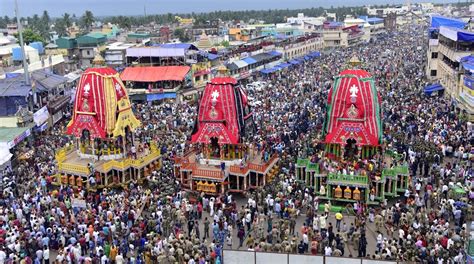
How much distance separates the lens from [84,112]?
87.0 ft

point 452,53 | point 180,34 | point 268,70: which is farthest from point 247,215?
point 180,34

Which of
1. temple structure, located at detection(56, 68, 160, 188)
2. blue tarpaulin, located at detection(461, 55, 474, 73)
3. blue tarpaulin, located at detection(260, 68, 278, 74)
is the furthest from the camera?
blue tarpaulin, located at detection(260, 68, 278, 74)

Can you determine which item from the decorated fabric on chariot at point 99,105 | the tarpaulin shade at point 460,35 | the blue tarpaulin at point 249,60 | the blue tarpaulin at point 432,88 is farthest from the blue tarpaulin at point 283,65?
the decorated fabric on chariot at point 99,105

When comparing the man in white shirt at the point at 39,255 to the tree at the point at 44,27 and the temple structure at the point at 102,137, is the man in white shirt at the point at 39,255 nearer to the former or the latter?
the temple structure at the point at 102,137

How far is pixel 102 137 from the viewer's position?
26.6 meters

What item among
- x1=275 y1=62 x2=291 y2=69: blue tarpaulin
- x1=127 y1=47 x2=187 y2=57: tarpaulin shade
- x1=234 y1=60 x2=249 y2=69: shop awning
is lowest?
x1=275 y1=62 x2=291 y2=69: blue tarpaulin

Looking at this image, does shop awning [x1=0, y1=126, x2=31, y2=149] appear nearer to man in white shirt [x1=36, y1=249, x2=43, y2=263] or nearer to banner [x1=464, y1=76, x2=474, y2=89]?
man in white shirt [x1=36, y1=249, x2=43, y2=263]

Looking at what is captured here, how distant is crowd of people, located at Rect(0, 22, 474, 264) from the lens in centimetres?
1836

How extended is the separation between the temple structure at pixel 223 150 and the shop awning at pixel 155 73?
2253 centimetres

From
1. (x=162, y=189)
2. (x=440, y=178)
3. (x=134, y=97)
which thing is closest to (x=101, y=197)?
(x=162, y=189)

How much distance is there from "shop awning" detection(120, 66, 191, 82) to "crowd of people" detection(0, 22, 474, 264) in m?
15.4

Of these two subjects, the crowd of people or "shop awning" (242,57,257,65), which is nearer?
the crowd of people

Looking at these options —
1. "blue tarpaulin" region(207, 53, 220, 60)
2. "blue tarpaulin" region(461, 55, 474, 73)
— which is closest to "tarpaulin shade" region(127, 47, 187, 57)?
"blue tarpaulin" region(207, 53, 220, 60)

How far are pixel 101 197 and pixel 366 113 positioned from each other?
1249 cm
